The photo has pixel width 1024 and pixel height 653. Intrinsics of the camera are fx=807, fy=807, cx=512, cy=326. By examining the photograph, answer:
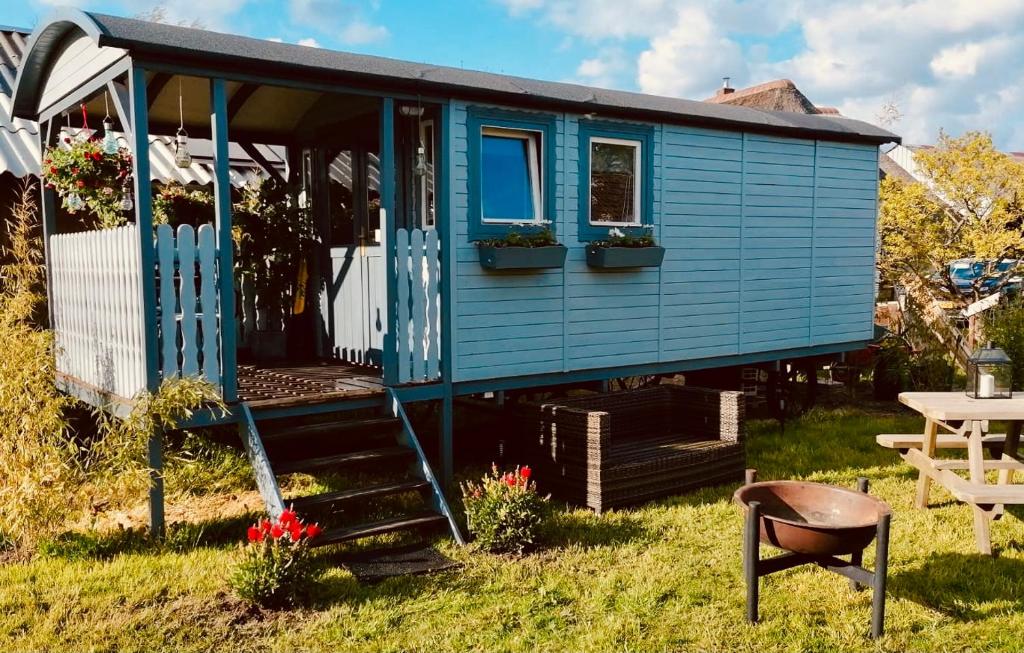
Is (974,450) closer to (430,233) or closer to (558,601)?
(558,601)

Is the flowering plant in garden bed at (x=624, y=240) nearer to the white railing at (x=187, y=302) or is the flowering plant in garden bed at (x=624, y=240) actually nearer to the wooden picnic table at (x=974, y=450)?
the wooden picnic table at (x=974, y=450)

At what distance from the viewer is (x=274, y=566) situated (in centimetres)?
446

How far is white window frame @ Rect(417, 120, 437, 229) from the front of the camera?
6.86 metres

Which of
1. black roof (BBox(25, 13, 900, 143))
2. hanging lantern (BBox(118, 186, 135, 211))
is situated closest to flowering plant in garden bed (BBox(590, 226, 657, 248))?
black roof (BBox(25, 13, 900, 143))

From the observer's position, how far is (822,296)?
920cm

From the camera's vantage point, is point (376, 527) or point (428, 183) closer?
point (376, 527)

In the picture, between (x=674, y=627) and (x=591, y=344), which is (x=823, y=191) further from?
(x=674, y=627)

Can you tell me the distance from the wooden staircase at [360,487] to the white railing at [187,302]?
49 cm

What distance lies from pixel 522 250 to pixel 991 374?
3567 millimetres

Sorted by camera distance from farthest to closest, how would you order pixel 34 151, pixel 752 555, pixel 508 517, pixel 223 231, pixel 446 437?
pixel 34 151 → pixel 446 437 → pixel 223 231 → pixel 508 517 → pixel 752 555

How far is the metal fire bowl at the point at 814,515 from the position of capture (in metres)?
3.87

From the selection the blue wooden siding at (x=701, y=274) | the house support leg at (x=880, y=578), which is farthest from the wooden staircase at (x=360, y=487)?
the house support leg at (x=880, y=578)

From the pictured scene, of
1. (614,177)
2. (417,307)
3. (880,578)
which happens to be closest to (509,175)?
(614,177)

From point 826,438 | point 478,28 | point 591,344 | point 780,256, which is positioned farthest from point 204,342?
point 478,28
